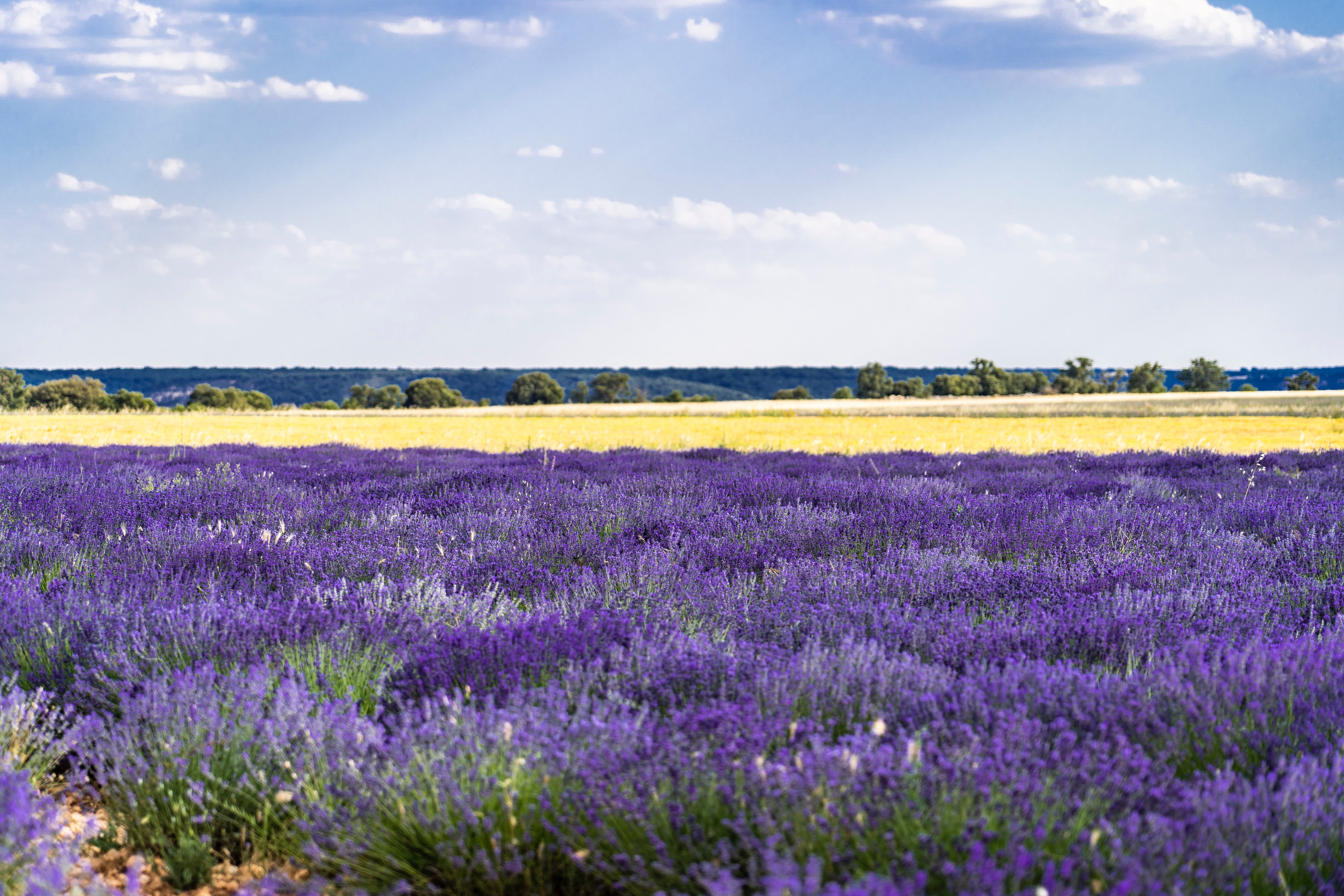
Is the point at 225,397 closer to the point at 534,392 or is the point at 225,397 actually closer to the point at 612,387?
the point at 534,392

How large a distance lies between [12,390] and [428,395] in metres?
48.7

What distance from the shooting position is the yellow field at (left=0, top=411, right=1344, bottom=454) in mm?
14328

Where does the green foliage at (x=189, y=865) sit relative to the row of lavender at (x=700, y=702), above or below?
below

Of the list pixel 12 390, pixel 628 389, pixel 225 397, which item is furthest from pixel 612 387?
pixel 12 390

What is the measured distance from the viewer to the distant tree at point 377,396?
115 m

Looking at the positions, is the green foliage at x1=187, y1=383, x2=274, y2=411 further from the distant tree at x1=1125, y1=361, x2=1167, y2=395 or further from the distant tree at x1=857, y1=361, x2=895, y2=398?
the distant tree at x1=1125, y1=361, x2=1167, y2=395

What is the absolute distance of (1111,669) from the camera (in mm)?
2881

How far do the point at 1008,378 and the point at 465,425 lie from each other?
119 m

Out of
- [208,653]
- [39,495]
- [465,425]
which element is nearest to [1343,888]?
[208,653]

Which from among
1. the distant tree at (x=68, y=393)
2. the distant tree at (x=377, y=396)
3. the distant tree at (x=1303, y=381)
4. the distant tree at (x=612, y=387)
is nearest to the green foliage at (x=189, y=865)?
the distant tree at (x=68, y=393)

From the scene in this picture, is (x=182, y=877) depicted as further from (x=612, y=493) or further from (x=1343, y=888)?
(x=612, y=493)

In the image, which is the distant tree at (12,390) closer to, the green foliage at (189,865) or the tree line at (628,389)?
the tree line at (628,389)

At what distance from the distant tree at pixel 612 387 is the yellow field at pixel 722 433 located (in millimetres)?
91099

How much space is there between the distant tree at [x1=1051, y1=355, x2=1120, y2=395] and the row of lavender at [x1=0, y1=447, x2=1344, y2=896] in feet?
371
